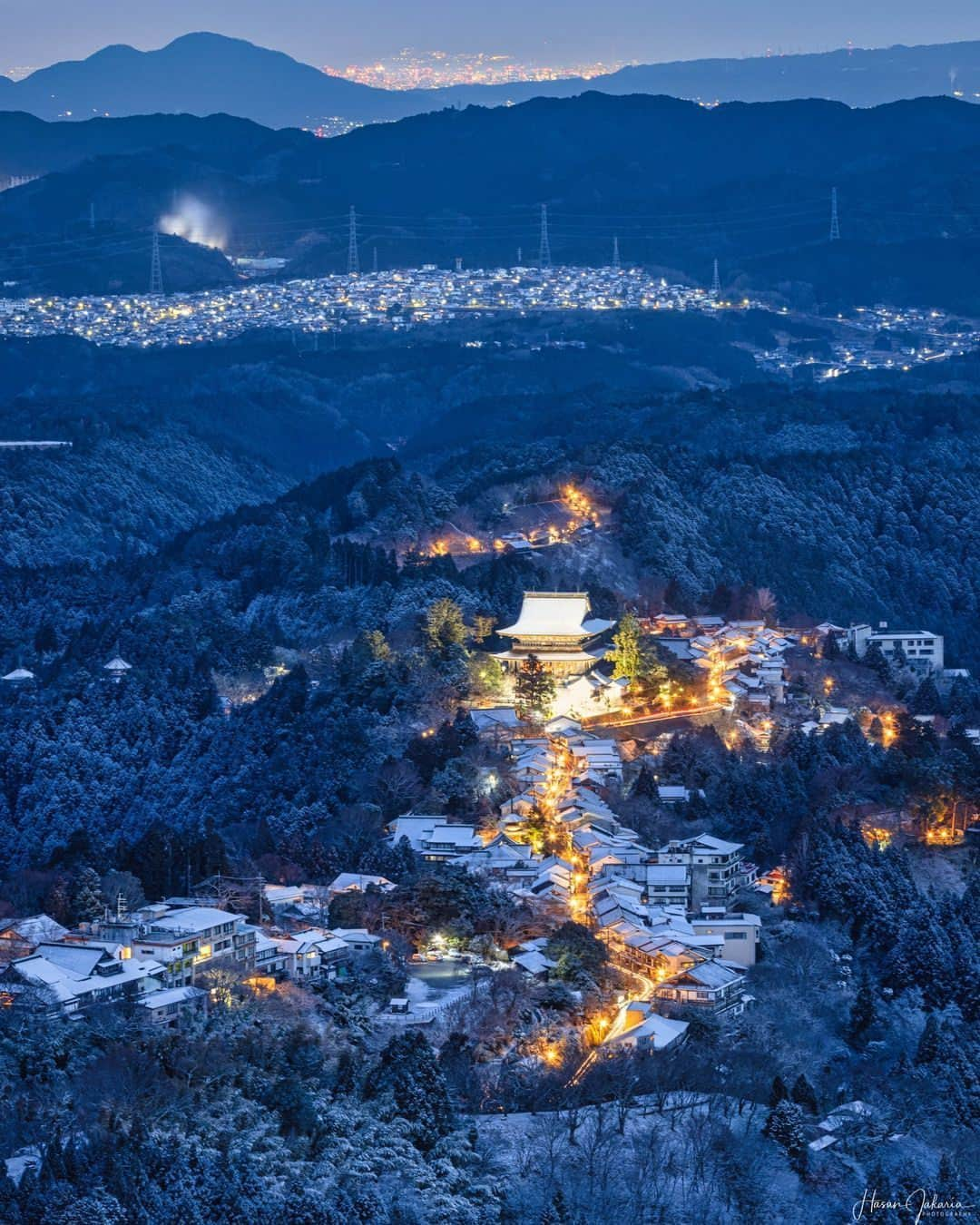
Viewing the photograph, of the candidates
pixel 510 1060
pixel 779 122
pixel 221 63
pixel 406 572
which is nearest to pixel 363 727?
pixel 406 572

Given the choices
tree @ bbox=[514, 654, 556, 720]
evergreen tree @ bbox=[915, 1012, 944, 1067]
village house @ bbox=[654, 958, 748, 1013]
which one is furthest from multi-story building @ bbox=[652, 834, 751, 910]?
tree @ bbox=[514, 654, 556, 720]

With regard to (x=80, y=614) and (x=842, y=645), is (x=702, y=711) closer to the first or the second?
(x=842, y=645)

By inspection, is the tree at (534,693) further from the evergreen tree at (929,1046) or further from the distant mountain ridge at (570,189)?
the distant mountain ridge at (570,189)

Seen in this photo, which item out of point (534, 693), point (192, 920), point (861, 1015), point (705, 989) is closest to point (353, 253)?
point (534, 693)

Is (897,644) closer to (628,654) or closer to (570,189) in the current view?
(628,654)

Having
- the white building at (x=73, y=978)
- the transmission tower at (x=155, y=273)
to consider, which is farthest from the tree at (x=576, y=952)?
the transmission tower at (x=155, y=273)

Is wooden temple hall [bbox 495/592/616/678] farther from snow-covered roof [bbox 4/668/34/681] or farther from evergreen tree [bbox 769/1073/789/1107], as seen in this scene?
evergreen tree [bbox 769/1073/789/1107]
